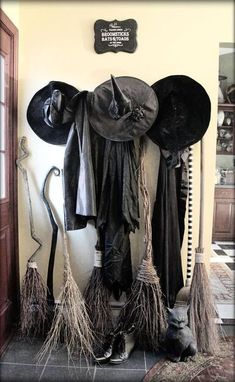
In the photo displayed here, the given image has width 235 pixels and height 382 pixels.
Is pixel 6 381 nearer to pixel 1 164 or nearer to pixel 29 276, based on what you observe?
pixel 29 276

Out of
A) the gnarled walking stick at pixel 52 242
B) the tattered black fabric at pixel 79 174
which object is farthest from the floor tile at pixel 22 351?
the tattered black fabric at pixel 79 174

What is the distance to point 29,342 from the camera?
196 cm

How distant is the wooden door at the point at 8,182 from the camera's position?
6.10 feet

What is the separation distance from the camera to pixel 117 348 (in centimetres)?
183

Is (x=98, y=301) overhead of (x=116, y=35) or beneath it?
beneath

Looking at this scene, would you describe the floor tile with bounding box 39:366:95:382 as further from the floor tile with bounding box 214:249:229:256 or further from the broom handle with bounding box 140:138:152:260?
the floor tile with bounding box 214:249:229:256

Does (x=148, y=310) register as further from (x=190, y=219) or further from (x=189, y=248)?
(x=190, y=219)

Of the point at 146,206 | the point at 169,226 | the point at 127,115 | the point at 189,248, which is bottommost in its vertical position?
the point at 189,248

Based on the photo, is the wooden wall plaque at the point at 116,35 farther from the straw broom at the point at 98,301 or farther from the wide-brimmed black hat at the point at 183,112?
the straw broom at the point at 98,301

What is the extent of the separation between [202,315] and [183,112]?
4.18 ft

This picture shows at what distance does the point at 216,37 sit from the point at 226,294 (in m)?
2.10

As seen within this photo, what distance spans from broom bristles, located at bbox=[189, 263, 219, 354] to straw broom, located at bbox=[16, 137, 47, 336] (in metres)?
0.99

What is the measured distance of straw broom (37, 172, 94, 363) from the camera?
185 centimetres

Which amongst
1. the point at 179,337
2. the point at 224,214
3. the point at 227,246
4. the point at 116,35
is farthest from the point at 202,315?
the point at 224,214
